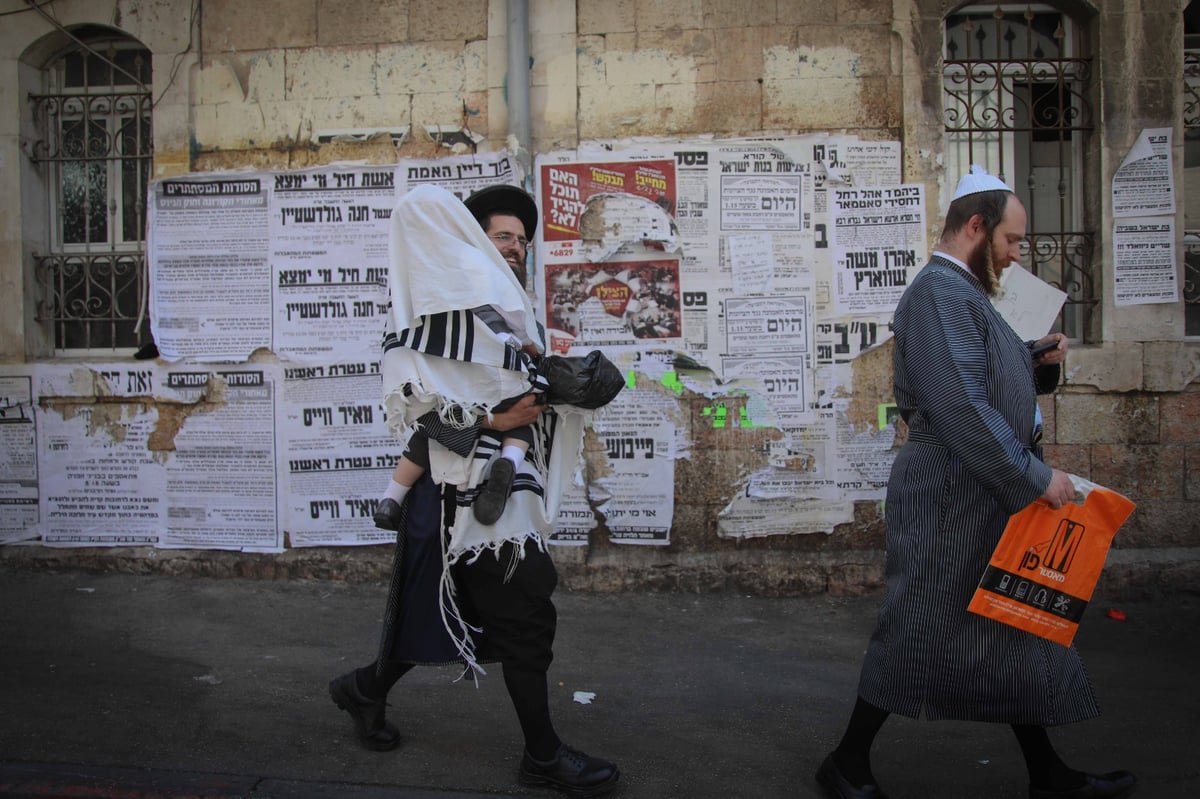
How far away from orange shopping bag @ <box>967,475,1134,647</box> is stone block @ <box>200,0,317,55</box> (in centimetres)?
493

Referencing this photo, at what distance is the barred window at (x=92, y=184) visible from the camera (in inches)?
232

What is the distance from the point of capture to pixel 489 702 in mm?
3855

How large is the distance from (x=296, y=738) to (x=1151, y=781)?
303cm

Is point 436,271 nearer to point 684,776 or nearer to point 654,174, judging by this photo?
point 684,776

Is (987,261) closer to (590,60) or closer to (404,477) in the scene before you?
(404,477)

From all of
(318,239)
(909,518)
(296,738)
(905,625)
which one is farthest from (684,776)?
(318,239)

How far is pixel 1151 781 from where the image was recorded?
10.4 feet

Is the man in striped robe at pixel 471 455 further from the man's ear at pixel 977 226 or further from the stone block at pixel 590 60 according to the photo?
the stone block at pixel 590 60

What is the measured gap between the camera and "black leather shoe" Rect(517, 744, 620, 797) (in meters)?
2.96

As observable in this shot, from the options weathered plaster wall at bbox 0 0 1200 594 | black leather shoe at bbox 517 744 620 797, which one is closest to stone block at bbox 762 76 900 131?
weathered plaster wall at bbox 0 0 1200 594

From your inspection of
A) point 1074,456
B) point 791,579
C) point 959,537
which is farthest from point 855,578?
point 959,537

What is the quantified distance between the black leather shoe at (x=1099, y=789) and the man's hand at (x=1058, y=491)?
944 mm

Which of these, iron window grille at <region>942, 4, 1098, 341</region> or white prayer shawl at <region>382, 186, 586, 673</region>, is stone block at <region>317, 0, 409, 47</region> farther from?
iron window grille at <region>942, 4, 1098, 341</region>

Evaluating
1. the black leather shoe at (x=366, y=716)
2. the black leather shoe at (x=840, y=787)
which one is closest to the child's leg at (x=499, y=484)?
the black leather shoe at (x=366, y=716)
